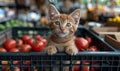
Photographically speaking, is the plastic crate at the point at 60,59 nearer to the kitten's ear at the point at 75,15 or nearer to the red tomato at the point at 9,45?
the kitten's ear at the point at 75,15

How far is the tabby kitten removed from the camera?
3.94ft

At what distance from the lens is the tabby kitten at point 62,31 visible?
3.94ft

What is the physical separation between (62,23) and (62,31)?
44mm

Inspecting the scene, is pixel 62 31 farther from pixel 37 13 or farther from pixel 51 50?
pixel 37 13

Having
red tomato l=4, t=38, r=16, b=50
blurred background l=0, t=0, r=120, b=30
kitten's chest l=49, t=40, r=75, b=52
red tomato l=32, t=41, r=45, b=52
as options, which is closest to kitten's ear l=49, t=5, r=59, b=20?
kitten's chest l=49, t=40, r=75, b=52

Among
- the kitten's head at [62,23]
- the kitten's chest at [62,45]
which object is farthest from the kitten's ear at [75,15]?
the kitten's chest at [62,45]

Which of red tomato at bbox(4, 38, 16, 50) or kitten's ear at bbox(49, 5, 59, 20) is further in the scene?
red tomato at bbox(4, 38, 16, 50)

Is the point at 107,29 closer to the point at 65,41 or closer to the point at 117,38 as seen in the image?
the point at 117,38

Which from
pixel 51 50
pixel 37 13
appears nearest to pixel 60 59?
pixel 51 50

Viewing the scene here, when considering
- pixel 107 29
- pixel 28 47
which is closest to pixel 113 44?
pixel 28 47

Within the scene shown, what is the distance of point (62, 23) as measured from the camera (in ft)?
4.01

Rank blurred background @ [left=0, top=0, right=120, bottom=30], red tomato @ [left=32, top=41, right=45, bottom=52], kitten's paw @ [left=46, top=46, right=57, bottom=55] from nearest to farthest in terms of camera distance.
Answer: kitten's paw @ [left=46, top=46, right=57, bottom=55], red tomato @ [left=32, top=41, right=45, bottom=52], blurred background @ [left=0, top=0, right=120, bottom=30]

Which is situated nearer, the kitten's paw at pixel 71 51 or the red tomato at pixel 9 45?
the kitten's paw at pixel 71 51

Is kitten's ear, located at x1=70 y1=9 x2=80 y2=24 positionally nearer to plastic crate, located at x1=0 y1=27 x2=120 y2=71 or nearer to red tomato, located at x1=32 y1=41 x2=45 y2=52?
plastic crate, located at x1=0 y1=27 x2=120 y2=71
